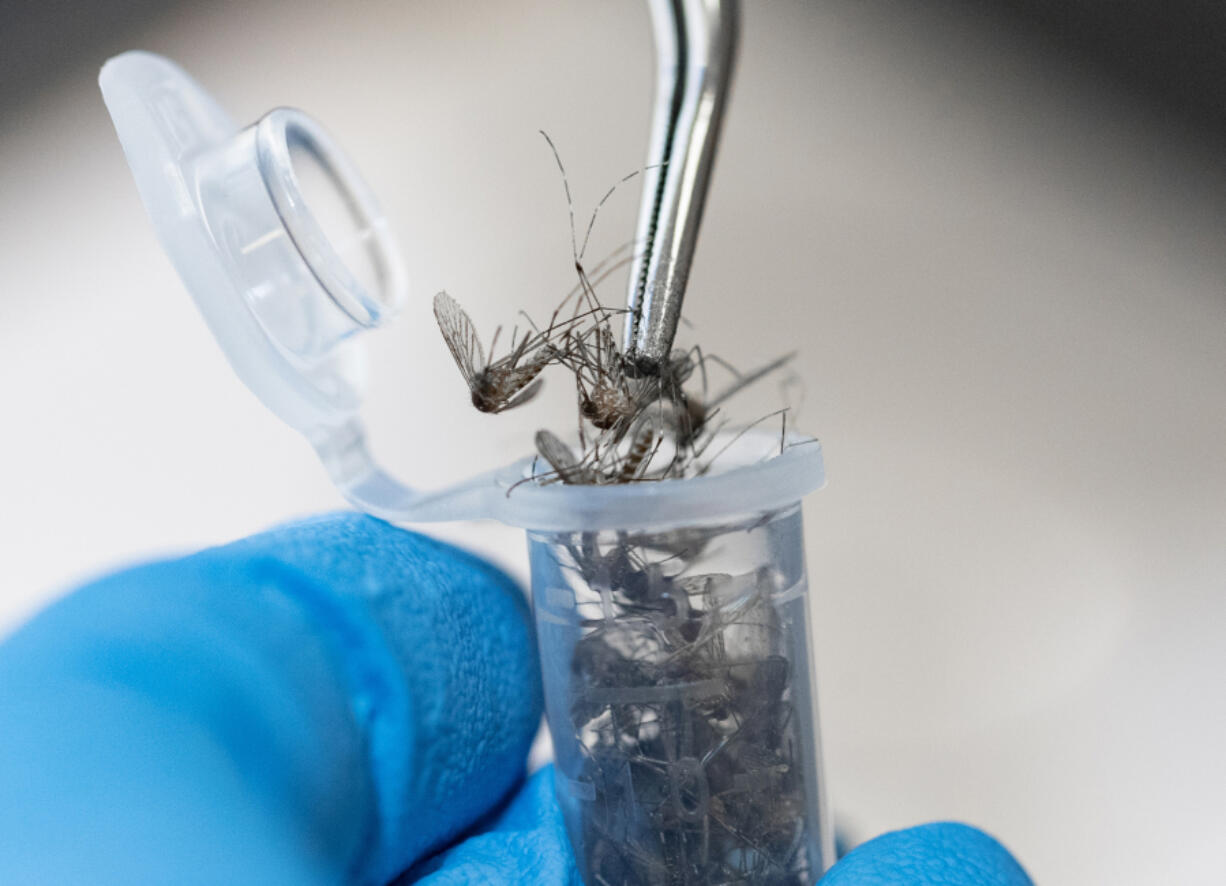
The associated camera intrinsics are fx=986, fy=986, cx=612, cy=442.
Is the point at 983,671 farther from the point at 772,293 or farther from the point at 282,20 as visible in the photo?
the point at 282,20

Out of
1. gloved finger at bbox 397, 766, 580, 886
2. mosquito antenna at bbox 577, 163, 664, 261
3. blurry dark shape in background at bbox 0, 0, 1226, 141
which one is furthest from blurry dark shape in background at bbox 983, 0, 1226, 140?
gloved finger at bbox 397, 766, 580, 886

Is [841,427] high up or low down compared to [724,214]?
down

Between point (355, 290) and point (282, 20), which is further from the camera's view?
point (282, 20)

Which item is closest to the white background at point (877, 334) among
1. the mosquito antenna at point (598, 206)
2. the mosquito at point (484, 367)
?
the mosquito antenna at point (598, 206)

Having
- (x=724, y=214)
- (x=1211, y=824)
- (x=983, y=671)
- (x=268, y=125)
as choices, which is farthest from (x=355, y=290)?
(x=1211, y=824)

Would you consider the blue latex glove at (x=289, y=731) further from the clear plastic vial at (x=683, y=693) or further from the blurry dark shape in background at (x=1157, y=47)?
the blurry dark shape in background at (x=1157, y=47)

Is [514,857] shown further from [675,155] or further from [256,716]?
[675,155]

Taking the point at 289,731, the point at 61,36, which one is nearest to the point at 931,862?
the point at 289,731
